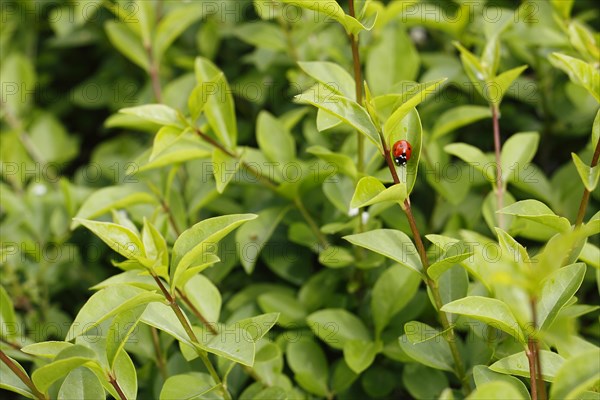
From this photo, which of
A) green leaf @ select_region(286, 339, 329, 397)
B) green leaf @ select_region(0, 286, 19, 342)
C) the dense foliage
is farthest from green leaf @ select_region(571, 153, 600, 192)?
green leaf @ select_region(0, 286, 19, 342)

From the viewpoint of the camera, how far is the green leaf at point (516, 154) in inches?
60.3

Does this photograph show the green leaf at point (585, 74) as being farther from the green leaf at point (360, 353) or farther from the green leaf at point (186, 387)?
the green leaf at point (186, 387)

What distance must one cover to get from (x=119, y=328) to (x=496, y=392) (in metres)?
0.62

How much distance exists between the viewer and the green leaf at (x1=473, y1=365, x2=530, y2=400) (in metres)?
1.14

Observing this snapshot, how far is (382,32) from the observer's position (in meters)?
1.94

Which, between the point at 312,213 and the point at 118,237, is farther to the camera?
the point at 312,213

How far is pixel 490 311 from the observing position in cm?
110

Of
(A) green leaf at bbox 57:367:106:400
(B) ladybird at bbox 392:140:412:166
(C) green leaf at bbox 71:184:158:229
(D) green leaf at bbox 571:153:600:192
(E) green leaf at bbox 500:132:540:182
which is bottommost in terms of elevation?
(A) green leaf at bbox 57:367:106:400

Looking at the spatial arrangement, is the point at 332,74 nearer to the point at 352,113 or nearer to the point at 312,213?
the point at 352,113

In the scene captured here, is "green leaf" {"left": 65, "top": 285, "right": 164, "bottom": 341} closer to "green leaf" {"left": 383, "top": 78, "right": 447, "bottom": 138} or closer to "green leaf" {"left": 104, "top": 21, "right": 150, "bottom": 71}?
"green leaf" {"left": 383, "top": 78, "right": 447, "bottom": 138}

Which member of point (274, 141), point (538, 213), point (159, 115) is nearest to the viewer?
point (538, 213)

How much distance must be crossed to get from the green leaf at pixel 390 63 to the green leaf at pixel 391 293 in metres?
0.56

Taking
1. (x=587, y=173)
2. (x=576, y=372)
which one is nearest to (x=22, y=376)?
(x=576, y=372)

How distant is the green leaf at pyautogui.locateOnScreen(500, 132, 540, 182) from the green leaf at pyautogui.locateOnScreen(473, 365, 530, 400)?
0.51 metres
